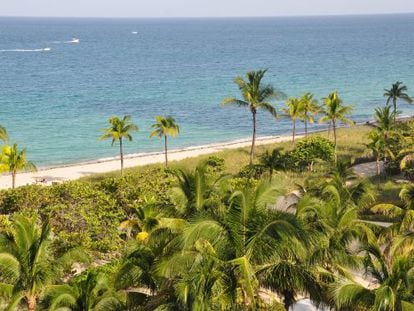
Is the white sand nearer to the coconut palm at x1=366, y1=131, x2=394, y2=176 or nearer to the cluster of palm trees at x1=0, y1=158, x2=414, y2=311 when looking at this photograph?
the coconut palm at x1=366, y1=131, x2=394, y2=176

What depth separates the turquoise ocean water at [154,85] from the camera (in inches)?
2655

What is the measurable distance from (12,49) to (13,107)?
9578 cm

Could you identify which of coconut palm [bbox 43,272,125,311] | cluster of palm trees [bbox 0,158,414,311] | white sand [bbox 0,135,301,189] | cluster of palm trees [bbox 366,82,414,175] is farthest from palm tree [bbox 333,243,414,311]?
white sand [bbox 0,135,301,189]

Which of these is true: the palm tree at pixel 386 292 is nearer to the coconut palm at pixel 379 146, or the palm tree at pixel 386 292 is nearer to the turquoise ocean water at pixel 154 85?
the coconut palm at pixel 379 146

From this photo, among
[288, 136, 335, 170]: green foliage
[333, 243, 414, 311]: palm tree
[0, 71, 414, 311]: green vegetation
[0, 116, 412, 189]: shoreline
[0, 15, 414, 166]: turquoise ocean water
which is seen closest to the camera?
[333, 243, 414, 311]: palm tree

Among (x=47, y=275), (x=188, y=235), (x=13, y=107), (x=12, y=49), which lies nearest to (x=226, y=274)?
(x=188, y=235)

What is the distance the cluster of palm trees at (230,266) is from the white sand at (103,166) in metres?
30.3

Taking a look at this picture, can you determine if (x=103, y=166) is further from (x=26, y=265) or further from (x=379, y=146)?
(x=26, y=265)

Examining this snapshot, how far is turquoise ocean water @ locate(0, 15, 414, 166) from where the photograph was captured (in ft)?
221

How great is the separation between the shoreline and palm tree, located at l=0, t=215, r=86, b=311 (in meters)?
27.9

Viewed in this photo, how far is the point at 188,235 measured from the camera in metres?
14.6

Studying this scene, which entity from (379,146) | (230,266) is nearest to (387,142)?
(379,146)

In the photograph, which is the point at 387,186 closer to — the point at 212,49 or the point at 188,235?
the point at 188,235

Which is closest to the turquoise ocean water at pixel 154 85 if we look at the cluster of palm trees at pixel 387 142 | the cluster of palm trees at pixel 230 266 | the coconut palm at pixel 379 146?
the cluster of palm trees at pixel 387 142
